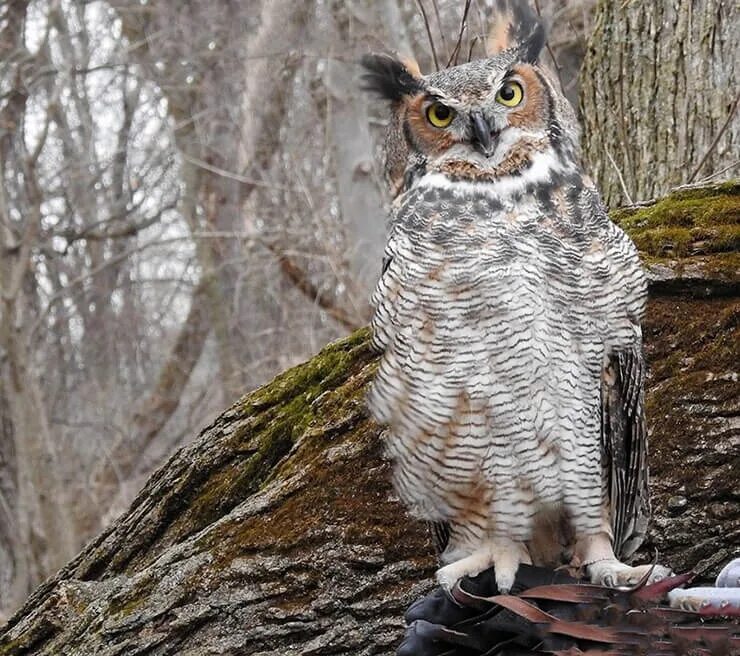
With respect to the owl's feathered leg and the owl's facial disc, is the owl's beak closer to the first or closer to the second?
the owl's facial disc

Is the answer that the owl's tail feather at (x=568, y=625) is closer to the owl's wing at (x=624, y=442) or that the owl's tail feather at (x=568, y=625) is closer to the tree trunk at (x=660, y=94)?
the owl's wing at (x=624, y=442)

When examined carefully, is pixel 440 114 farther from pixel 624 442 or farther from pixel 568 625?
pixel 568 625

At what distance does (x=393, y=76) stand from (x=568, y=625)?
134 cm

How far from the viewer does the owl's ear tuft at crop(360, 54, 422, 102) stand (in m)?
2.17

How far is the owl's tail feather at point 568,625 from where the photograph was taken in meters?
1.41

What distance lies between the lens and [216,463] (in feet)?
9.02

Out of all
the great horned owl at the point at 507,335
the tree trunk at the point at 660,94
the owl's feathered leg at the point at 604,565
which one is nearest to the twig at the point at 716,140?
the tree trunk at the point at 660,94

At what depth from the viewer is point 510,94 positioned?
2.07 meters

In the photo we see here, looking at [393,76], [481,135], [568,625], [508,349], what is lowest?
[568,625]

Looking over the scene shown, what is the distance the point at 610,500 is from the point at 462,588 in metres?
0.46

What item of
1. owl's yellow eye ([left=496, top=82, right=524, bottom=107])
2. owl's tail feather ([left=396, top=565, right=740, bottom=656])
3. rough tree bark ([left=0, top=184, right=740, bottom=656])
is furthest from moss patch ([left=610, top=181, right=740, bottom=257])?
owl's tail feather ([left=396, top=565, right=740, bottom=656])

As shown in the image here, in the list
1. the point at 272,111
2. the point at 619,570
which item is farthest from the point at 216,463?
the point at 272,111

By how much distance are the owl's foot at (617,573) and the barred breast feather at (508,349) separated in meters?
0.09

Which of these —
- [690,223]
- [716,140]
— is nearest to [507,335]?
[690,223]
